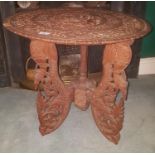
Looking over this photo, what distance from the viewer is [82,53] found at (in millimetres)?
1877

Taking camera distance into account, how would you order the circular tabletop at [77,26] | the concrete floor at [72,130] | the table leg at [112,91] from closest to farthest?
→ the circular tabletop at [77,26], the table leg at [112,91], the concrete floor at [72,130]

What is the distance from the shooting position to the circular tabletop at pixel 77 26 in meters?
1.35

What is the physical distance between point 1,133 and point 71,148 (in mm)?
558

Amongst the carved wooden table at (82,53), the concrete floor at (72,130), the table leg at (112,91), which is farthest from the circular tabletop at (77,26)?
the concrete floor at (72,130)

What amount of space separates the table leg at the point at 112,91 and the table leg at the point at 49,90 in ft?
0.80

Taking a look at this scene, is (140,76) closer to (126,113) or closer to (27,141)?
(126,113)

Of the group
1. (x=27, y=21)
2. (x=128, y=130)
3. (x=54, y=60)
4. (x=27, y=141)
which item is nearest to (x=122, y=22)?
(x=54, y=60)

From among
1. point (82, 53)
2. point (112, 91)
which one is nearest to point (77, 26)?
point (82, 53)

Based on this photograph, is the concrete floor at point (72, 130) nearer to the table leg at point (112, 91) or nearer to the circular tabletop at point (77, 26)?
the table leg at point (112, 91)

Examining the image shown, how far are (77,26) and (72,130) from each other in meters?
0.86

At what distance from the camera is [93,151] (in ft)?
5.81

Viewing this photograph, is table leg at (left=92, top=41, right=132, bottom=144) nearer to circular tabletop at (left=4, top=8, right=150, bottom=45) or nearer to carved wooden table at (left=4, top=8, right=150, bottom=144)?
carved wooden table at (left=4, top=8, right=150, bottom=144)

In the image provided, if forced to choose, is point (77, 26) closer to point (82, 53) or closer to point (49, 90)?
point (82, 53)

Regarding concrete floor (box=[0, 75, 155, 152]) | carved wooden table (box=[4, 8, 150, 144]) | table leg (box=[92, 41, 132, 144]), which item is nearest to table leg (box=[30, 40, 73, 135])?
carved wooden table (box=[4, 8, 150, 144])
